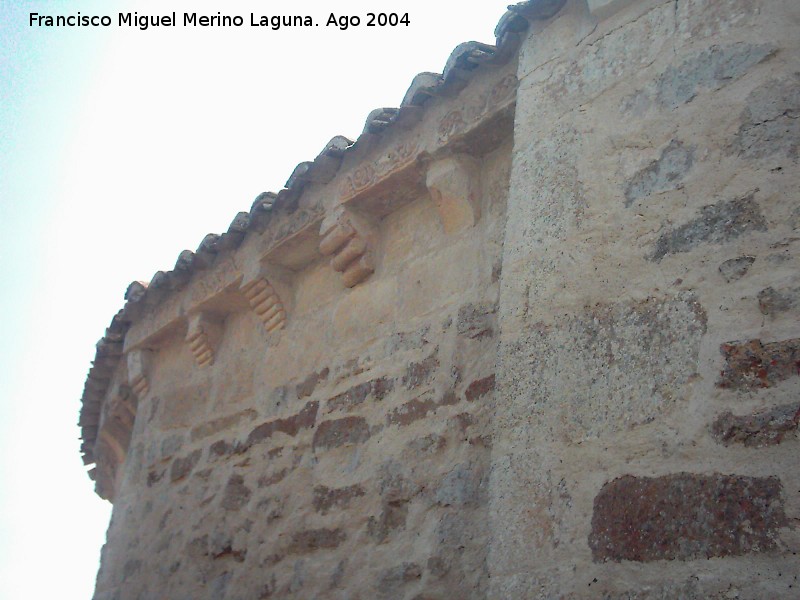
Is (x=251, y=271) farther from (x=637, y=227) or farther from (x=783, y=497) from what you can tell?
(x=783, y=497)

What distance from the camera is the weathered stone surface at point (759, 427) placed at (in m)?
1.98

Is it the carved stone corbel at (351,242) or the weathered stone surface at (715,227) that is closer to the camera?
the weathered stone surface at (715,227)

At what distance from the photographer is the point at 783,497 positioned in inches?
74.7

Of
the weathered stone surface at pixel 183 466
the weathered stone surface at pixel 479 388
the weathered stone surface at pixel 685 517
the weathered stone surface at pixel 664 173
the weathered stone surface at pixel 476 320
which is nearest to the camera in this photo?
the weathered stone surface at pixel 685 517

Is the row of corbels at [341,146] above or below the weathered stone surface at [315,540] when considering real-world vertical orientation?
above

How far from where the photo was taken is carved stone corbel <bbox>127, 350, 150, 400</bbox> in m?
5.71

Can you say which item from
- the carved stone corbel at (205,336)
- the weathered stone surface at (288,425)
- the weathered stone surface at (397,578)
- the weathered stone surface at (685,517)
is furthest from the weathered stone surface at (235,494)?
the weathered stone surface at (685,517)

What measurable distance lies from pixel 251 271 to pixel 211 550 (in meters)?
1.43

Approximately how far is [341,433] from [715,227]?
6.41 ft

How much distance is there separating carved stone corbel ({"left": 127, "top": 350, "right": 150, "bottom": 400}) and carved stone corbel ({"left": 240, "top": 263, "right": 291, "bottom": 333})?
1.38 metres

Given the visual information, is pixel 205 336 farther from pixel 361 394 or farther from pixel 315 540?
pixel 315 540

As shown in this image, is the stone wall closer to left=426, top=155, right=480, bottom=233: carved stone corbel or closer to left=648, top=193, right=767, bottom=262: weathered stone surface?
left=648, top=193, right=767, bottom=262: weathered stone surface

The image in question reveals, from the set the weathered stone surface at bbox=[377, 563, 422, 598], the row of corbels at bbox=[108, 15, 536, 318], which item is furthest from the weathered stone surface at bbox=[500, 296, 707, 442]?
the row of corbels at bbox=[108, 15, 536, 318]

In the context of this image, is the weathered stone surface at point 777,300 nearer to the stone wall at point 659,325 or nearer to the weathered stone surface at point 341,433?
the stone wall at point 659,325
